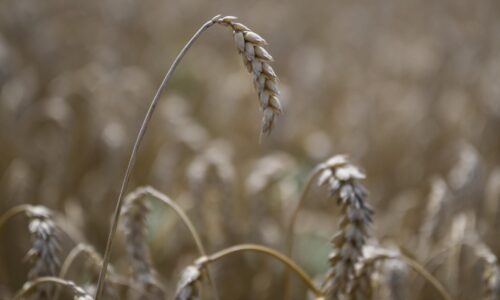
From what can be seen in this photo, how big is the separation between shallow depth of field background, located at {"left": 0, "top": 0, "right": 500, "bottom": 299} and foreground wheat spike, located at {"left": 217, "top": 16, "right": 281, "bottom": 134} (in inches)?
35.6

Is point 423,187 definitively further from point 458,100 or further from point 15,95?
point 15,95

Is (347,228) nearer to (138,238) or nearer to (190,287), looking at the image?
(190,287)

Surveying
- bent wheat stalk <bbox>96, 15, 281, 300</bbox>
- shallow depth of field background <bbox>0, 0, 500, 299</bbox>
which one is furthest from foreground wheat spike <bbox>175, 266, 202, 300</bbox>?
shallow depth of field background <bbox>0, 0, 500, 299</bbox>

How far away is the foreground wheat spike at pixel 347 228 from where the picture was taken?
1.17 meters

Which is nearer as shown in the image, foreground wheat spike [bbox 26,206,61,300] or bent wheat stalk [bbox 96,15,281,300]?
bent wheat stalk [bbox 96,15,281,300]

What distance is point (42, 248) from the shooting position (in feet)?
4.10

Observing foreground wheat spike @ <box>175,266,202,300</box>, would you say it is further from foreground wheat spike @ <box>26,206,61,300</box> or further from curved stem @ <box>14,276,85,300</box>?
foreground wheat spike @ <box>26,206,61,300</box>

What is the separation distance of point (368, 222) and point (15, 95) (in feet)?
7.34

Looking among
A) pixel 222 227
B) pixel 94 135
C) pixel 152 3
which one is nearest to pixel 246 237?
pixel 222 227

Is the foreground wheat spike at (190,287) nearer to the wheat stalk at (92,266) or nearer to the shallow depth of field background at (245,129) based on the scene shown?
the wheat stalk at (92,266)

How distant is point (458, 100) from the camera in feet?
13.1

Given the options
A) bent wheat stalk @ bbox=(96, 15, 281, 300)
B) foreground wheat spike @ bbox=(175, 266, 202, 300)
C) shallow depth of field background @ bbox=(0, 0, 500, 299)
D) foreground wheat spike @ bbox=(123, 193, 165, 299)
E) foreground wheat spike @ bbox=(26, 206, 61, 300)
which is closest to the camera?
bent wheat stalk @ bbox=(96, 15, 281, 300)

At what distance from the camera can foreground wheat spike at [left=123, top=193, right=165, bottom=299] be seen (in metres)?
1.37

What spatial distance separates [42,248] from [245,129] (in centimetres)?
246
